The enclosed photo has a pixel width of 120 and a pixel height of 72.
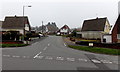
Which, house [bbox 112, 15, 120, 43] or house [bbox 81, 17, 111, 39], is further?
house [bbox 81, 17, 111, 39]

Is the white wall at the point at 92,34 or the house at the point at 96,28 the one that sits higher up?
the house at the point at 96,28

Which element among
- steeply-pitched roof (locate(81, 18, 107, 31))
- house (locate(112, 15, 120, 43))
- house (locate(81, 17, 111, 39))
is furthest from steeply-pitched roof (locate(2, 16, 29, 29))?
house (locate(112, 15, 120, 43))

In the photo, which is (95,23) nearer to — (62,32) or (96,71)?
(96,71)

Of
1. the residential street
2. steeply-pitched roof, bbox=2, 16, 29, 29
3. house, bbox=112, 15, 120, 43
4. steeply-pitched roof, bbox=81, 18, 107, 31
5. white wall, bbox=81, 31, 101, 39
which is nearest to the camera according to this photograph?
the residential street

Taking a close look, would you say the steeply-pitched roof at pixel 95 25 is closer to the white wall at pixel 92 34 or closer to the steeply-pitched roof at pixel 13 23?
the white wall at pixel 92 34

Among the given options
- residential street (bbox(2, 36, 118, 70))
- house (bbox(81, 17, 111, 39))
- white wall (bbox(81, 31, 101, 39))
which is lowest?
residential street (bbox(2, 36, 118, 70))

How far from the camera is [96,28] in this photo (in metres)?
48.5

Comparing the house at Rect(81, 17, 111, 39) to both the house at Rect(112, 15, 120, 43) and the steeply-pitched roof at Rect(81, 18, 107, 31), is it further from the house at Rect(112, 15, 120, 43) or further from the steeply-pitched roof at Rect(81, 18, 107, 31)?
the house at Rect(112, 15, 120, 43)

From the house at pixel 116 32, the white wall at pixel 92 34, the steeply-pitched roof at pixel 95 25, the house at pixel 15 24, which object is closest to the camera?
the house at pixel 116 32

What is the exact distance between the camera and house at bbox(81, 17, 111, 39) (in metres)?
47.3

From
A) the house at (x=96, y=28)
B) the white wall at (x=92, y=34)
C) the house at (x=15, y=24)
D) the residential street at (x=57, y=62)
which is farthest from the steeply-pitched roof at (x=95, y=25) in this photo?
the residential street at (x=57, y=62)

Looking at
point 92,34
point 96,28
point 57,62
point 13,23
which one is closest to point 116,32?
point 96,28

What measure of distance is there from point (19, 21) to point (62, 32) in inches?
2154

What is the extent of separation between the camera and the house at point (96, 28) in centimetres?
4731
